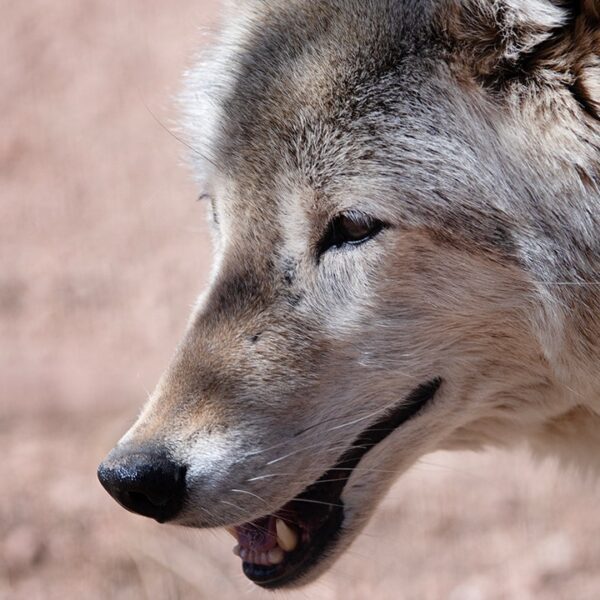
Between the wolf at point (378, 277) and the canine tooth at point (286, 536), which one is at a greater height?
the wolf at point (378, 277)

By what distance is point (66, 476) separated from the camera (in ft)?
15.9

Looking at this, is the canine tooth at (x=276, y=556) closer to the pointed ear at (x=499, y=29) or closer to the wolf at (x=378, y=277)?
the wolf at (x=378, y=277)

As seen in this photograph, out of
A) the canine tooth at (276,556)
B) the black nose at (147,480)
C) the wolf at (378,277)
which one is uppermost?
the wolf at (378,277)

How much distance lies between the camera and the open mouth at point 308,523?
2787 millimetres

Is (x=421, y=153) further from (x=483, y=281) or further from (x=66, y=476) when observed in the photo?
(x=66, y=476)

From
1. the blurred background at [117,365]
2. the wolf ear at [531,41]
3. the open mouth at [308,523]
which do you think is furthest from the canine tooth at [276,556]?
the wolf ear at [531,41]

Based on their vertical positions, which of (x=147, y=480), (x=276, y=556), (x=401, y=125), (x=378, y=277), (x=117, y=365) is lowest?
(x=117, y=365)

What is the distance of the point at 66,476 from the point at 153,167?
7.52 ft

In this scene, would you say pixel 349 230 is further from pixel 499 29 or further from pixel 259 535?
pixel 259 535

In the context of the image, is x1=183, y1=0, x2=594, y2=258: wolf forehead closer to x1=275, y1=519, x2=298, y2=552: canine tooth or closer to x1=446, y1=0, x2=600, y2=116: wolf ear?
x1=446, y1=0, x2=600, y2=116: wolf ear

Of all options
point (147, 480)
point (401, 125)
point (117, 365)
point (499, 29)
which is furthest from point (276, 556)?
point (117, 365)

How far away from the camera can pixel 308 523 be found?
2848 millimetres

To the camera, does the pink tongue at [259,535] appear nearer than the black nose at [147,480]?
No

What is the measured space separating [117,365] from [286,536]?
9.04ft
